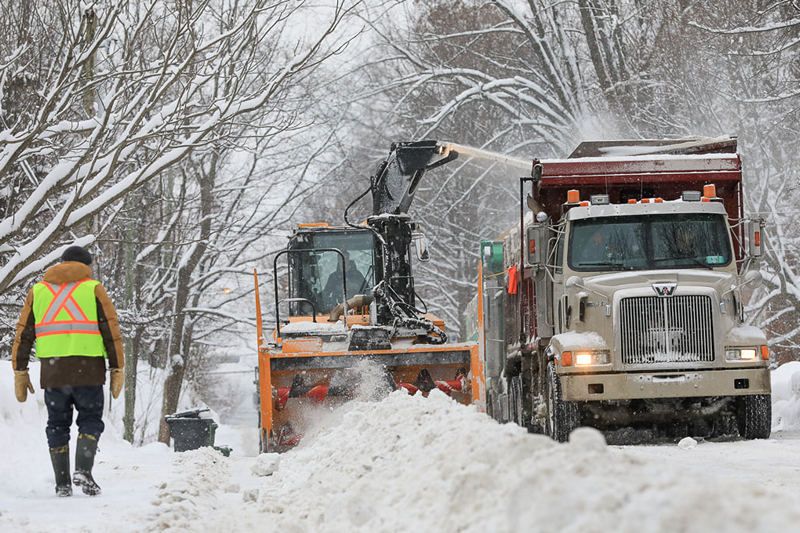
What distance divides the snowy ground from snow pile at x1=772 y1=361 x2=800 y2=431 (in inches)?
109

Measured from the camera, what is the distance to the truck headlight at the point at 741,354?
13453 millimetres

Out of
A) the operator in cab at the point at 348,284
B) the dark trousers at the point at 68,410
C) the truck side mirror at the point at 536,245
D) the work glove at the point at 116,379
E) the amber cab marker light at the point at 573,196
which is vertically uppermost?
the amber cab marker light at the point at 573,196

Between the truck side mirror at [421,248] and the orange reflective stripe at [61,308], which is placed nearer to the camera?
the orange reflective stripe at [61,308]

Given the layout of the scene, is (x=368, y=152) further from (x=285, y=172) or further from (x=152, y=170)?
(x=152, y=170)

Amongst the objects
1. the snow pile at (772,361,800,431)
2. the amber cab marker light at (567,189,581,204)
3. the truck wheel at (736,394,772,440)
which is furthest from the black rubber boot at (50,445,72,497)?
the snow pile at (772,361,800,431)

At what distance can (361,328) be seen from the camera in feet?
46.6

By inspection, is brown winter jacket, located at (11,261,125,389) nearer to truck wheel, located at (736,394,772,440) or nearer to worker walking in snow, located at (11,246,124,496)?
worker walking in snow, located at (11,246,124,496)

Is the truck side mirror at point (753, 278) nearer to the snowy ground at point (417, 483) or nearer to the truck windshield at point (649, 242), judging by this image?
the truck windshield at point (649, 242)

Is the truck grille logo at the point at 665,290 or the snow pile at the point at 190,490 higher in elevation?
the truck grille logo at the point at 665,290

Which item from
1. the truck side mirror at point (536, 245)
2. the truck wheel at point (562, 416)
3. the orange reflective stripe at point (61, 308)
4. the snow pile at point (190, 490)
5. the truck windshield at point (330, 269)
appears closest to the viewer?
the snow pile at point (190, 490)

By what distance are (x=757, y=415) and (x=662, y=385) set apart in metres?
1.22

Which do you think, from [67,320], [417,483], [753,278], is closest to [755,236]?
[753,278]

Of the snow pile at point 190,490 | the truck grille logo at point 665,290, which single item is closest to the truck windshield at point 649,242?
the truck grille logo at point 665,290

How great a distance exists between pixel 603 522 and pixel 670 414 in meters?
10.4
